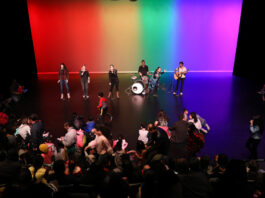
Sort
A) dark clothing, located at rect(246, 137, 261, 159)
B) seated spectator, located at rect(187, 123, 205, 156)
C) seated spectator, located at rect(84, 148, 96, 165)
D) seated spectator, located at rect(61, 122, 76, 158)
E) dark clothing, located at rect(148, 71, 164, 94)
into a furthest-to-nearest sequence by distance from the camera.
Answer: dark clothing, located at rect(148, 71, 164, 94), dark clothing, located at rect(246, 137, 261, 159), seated spectator, located at rect(187, 123, 205, 156), seated spectator, located at rect(61, 122, 76, 158), seated spectator, located at rect(84, 148, 96, 165)

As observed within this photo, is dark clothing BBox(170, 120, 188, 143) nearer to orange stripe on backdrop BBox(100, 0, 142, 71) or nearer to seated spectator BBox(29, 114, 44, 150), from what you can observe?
seated spectator BBox(29, 114, 44, 150)

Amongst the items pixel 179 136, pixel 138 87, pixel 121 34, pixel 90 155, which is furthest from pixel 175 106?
pixel 121 34

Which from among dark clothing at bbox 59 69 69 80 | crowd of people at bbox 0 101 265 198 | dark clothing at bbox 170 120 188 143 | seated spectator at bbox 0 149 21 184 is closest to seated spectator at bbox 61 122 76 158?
crowd of people at bbox 0 101 265 198

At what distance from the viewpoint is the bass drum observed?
35.0 ft

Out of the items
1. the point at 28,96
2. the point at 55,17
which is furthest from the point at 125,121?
the point at 55,17

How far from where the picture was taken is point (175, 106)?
9500 mm

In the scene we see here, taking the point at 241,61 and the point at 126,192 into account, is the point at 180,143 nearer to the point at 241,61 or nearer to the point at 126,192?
the point at 126,192

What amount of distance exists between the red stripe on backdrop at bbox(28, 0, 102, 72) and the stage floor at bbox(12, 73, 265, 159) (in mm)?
2759

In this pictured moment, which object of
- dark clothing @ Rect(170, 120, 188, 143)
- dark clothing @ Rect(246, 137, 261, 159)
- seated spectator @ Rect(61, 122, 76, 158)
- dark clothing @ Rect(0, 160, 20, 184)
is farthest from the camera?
dark clothing @ Rect(170, 120, 188, 143)

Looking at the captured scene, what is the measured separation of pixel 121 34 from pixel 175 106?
770cm

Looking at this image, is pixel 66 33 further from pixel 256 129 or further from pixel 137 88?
pixel 256 129

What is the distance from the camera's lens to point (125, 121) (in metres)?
8.24

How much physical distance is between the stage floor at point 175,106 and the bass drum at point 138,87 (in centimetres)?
25

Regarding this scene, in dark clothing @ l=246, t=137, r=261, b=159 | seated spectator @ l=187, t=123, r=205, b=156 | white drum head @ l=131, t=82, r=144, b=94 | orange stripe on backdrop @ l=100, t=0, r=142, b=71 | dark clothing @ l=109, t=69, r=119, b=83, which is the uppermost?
orange stripe on backdrop @ l=100, t=0, r=142, b=71
